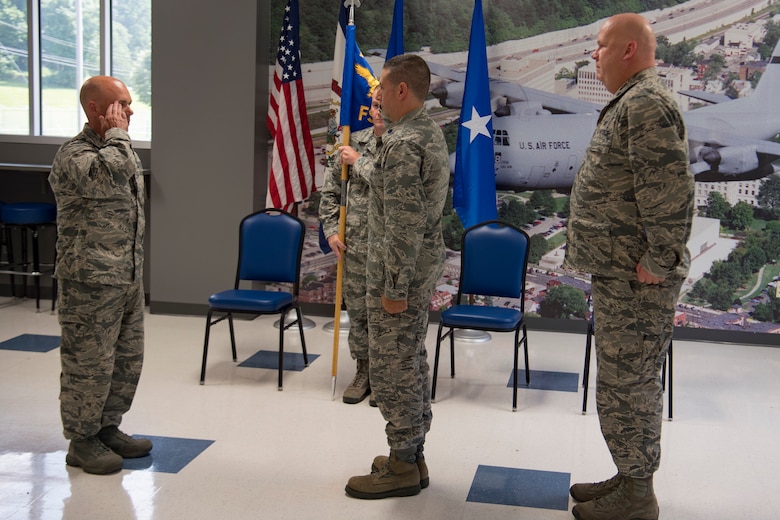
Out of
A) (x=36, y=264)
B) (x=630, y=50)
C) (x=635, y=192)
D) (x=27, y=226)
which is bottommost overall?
(x=36, y=264)

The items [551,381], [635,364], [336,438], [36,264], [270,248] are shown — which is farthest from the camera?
[36,264]

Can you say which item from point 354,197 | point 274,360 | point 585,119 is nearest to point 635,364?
point 354,197

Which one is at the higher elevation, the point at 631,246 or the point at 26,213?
the point at 631,246

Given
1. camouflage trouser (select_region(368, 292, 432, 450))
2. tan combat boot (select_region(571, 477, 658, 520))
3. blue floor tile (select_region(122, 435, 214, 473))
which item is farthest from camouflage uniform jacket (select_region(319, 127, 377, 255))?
tan combat boot (select_region(571, 477, 658, 520))

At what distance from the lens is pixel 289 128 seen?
19.9ft

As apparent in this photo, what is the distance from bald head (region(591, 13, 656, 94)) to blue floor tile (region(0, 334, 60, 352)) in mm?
3946

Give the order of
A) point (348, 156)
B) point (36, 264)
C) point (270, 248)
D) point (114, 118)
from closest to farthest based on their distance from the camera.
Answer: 1. point (114, 118)
2. point (348, 156)
3. point (270, 248)
4. point (36, 264)

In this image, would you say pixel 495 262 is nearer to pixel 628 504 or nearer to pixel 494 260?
pixel 494 260

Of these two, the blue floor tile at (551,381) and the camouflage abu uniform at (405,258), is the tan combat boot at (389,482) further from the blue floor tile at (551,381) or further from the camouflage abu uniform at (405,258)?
the blue floor tile at (551,381)

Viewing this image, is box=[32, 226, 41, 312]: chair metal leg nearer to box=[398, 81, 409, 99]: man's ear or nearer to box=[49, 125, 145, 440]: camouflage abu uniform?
box=[49, 125, 145, 440]: camouflage abu uniform

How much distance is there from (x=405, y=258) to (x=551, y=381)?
2208mm

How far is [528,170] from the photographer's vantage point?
6.11 m

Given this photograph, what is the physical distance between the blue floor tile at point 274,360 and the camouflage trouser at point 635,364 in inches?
96.6

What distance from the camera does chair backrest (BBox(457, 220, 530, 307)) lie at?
192 inches
